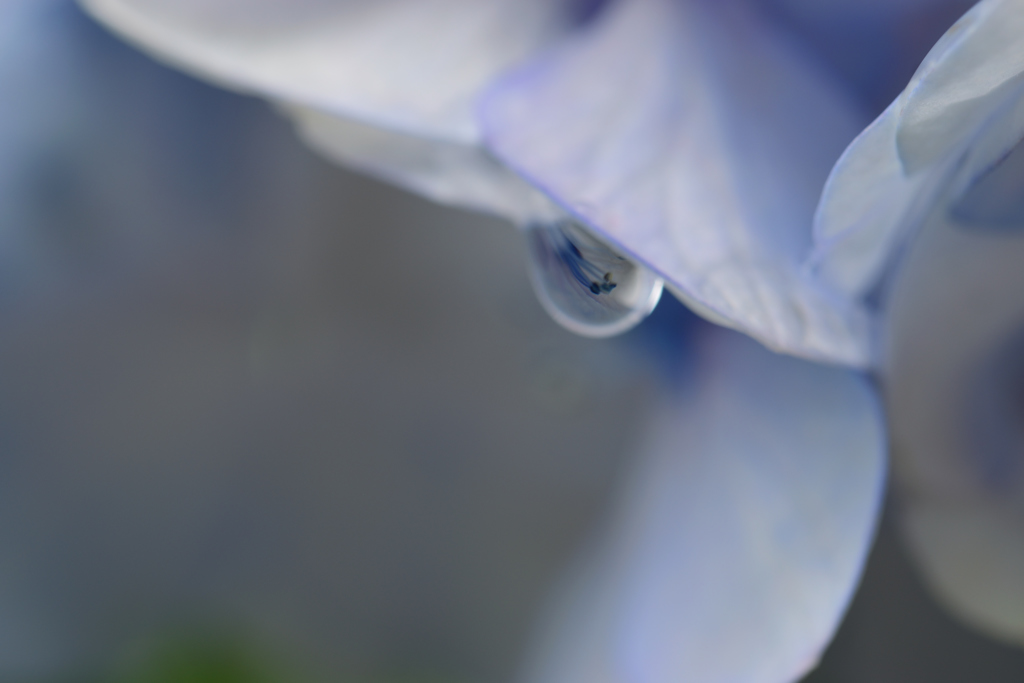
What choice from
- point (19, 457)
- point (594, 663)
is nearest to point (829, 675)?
point (594, 663)

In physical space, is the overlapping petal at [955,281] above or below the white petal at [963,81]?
below

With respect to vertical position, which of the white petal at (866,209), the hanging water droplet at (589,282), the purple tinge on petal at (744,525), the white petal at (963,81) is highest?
the white petal at (963,81)

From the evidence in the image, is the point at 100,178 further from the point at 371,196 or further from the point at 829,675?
the point at 829,675

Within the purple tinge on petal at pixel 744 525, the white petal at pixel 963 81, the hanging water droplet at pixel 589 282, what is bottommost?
the purple tinge on petal at pixel 744 525

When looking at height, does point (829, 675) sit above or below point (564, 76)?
below

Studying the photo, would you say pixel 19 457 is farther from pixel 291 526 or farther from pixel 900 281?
pixel 900 281

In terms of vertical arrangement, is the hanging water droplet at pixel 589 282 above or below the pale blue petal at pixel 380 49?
below
